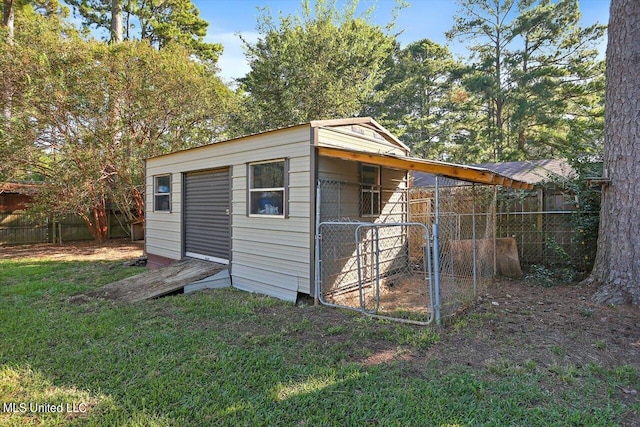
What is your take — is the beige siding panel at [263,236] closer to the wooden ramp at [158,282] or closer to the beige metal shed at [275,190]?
the beige metal shed at [275,190]

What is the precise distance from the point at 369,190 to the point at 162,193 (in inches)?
201

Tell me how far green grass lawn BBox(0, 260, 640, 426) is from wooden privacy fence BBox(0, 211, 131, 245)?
9993 millimetres

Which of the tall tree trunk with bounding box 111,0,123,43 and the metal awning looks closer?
the metal awning

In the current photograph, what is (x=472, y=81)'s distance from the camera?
49.4 feet

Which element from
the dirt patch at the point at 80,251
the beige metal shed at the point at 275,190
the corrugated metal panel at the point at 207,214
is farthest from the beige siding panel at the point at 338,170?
the dirt patch at the point at 80,251

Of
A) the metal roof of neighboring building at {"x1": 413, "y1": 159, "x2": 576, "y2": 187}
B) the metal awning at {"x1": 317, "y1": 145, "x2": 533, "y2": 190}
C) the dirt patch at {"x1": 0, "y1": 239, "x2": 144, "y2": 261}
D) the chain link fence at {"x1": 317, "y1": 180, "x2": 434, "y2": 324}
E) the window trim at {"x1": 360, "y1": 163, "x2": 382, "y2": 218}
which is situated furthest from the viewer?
the dirt patch at {"x1": 0, "y1": 239, "x2": 144, "y2": 261}

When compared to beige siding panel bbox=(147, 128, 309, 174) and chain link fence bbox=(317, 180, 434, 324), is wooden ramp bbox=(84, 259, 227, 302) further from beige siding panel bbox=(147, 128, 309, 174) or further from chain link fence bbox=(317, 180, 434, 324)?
chain link fence bbox=(317, 180, 434, 324)

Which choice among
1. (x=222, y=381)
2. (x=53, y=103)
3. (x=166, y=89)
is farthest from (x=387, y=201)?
(x=53, y=103)

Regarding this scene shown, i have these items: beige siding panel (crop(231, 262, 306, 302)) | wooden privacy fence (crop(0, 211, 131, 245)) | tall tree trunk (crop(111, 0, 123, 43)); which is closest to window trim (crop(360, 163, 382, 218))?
beige siding panel (crop(231, 262, 306, 302))

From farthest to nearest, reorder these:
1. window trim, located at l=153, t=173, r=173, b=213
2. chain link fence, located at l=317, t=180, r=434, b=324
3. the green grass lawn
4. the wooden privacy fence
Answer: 1. the wooden privacy fence
2. window trim, located at l=153, t=173, r=173, b=213
3. chain link fence, located at l=317, t=180, r=434, b=324
4. the green grass lawn

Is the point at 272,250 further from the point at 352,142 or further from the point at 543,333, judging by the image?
the point at 543,333

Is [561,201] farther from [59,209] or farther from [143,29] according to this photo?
[143,29]

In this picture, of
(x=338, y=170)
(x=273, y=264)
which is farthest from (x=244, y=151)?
(x=273, y=264)

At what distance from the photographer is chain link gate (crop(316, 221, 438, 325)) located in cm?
438
